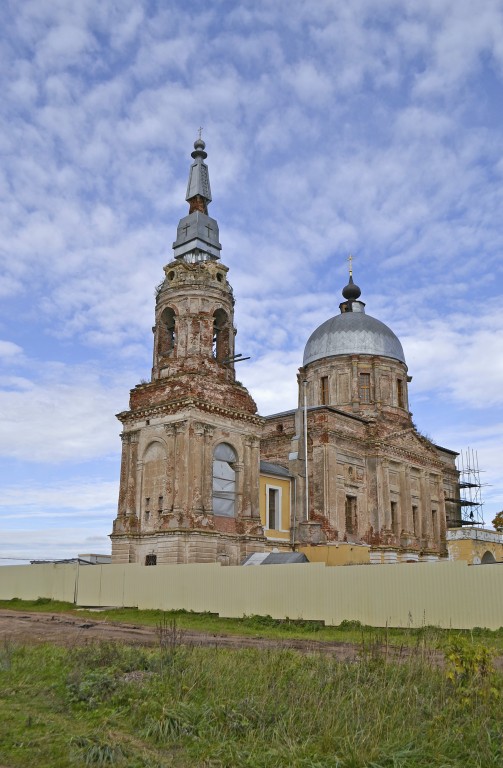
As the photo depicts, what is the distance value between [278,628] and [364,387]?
93.9ft

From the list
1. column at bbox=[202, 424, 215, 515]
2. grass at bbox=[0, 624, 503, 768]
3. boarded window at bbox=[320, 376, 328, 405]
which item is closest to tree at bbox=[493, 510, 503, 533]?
boarded window at bbox=[320, 376, 328, 405]

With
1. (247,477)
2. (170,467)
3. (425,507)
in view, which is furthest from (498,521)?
(170,467)

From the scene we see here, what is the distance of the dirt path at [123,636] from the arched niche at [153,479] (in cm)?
838

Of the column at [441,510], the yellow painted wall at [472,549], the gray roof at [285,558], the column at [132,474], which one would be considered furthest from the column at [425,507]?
Answer: the column at [132,474]

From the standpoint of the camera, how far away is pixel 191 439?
3206 cm

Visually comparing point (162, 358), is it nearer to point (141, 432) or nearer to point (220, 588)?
point (141, 432)

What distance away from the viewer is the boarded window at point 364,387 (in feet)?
158

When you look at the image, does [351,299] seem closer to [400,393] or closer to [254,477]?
[400,393]

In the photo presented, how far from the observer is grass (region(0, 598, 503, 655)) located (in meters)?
17.3

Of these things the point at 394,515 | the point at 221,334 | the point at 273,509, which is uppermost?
the point at 221,334

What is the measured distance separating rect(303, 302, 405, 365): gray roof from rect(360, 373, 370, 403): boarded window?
5.42 ft

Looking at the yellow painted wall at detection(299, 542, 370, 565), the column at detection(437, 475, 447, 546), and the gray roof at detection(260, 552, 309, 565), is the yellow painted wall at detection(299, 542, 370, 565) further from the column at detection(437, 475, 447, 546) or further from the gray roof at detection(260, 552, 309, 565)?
the column at detection(437, 475, 447, 546)

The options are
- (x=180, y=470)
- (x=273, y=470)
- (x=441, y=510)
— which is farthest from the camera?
(x=441, y=510)

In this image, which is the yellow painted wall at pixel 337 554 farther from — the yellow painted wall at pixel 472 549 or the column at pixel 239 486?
the yellow painted wall at pixel 472 549
